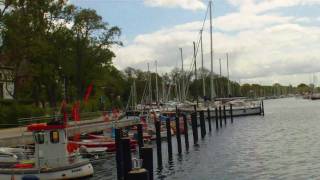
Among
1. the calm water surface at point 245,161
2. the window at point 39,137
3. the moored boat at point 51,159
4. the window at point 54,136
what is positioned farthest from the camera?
the calm water surface at point 245,161

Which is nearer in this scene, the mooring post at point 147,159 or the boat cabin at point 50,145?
the mooring post at point 147,159

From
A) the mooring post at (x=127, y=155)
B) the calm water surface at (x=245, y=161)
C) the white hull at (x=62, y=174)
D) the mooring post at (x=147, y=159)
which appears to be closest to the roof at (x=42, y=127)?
the white hull at (x=62, y=174)

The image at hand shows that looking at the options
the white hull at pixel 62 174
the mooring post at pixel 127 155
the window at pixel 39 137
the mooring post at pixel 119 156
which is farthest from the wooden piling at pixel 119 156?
the window at pixel 39 137

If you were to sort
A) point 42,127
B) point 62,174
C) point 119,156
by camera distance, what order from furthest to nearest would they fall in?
point 42,127
point 62,174
point 119,156

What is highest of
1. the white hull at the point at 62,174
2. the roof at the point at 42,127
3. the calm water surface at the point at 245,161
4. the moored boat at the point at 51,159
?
the roof at the point at 42,127

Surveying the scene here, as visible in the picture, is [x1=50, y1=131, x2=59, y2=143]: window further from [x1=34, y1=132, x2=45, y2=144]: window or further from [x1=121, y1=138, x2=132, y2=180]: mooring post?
[x1=121, y1=138, x2=132, y2=180]: mooring post

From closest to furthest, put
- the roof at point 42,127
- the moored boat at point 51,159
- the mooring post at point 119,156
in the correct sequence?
the mooring post at point 119,156, the moored boat at point 51,159, the roof at point 42,127

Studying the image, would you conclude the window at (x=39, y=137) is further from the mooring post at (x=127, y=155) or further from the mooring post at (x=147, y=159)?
the mooring post at (x=147, y=159)

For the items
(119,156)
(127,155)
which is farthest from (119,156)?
(127,155)

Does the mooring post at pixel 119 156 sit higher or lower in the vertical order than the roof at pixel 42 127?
lower

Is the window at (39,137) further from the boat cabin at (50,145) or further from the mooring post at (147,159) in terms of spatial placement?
the mooring post at (147,159)

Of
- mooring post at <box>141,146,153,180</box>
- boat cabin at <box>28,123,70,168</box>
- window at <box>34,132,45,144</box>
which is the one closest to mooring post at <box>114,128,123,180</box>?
boat cabin at <box>28,123,70,168</box>

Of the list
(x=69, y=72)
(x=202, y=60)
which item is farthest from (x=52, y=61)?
(x=202, y=60)

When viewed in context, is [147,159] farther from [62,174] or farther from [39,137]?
[39,137]
